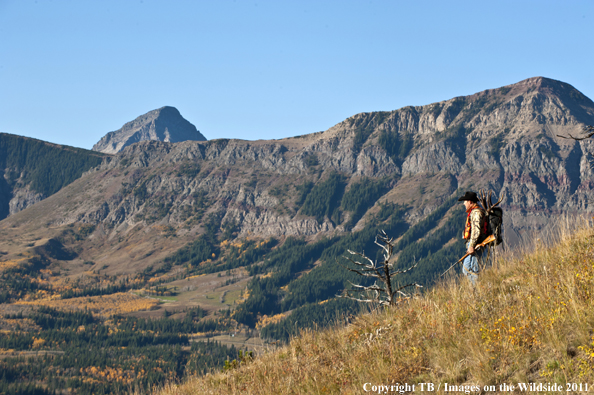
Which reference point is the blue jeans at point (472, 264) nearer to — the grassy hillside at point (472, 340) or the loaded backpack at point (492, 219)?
the grassy hillside at point (472, 340)

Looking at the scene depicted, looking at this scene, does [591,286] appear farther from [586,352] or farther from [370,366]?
[370,366]

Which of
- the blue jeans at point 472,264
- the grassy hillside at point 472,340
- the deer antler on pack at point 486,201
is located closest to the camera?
the grassy hillside at point 472,340

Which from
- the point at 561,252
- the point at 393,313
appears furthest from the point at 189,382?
the point at 561,252

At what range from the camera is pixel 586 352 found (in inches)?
293

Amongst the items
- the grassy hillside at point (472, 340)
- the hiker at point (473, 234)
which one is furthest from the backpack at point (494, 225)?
the grassy hillside at point (472, 340)

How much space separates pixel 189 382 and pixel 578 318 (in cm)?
1156

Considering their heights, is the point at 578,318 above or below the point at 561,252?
below

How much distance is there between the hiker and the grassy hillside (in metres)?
0.40

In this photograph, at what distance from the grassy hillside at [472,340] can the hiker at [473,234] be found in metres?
0.40

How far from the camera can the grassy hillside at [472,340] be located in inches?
320

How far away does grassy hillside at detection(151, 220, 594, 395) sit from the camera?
26.7 ft

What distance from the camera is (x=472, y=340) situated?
900 cm

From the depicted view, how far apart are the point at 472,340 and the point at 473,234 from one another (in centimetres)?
441

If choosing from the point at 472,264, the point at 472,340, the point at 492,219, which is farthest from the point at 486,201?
the point at 472,340
